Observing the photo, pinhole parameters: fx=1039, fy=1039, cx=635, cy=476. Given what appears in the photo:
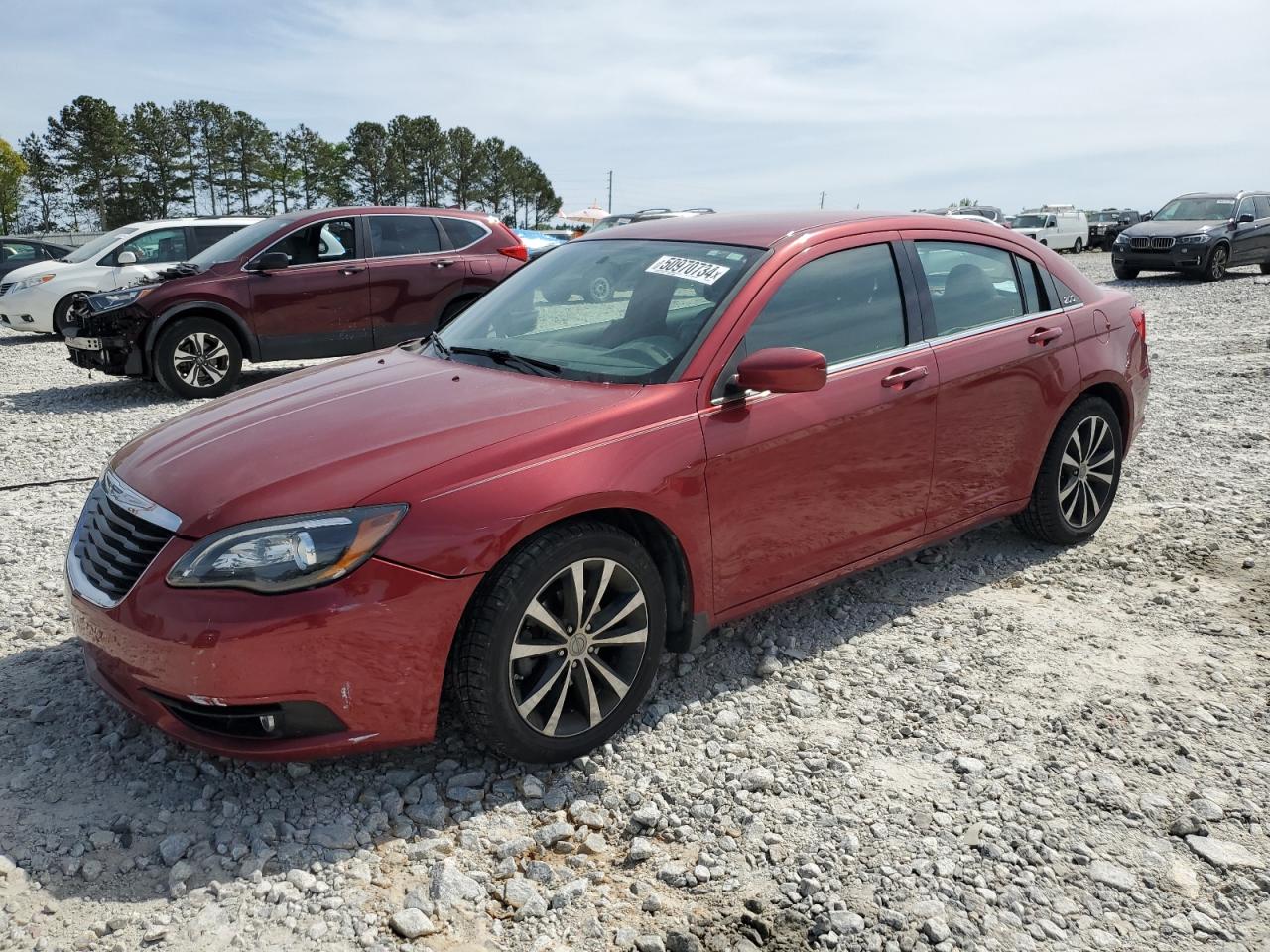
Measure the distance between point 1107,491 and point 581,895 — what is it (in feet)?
12.0

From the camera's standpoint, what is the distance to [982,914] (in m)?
2.60

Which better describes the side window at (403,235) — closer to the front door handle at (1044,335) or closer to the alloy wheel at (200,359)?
the alloy wheel at (200,359)

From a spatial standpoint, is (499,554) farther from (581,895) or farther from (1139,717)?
(1139,717)

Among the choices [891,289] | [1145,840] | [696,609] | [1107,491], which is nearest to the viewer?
[1145,840]

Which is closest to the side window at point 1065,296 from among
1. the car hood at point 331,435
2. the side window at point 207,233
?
the car hood at point 331,435

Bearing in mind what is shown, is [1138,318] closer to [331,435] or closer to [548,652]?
[548,652]

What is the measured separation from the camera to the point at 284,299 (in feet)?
32.4

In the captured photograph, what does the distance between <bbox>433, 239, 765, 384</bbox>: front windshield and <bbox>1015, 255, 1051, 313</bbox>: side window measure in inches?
63.3

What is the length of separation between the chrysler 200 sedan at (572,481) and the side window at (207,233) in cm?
1059

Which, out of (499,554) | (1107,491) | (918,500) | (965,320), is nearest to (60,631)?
(499,554)

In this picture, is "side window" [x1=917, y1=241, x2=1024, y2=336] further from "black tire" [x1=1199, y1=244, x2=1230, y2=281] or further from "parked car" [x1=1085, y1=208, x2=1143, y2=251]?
"parked car" [x1=1085, y1=208, x2=1143, y2=251]

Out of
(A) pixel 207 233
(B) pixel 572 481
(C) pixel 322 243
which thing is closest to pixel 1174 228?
(C) pixel 322 243

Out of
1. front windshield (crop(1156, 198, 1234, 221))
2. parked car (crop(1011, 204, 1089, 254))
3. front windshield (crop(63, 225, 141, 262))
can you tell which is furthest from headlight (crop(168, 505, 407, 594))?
parked car (crop(1011, 204, 1089, 254))

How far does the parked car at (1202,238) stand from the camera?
2072cm
